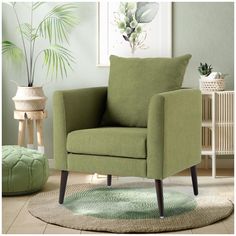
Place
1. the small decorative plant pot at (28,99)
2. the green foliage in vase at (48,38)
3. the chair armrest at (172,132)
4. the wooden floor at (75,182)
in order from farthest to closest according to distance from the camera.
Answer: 1. the green foliage in vase at (48,38)
2. the small decorative plant pot at (28,99)
3. the chair armrest at (172,132)
4. the wooden floor at (75,182)

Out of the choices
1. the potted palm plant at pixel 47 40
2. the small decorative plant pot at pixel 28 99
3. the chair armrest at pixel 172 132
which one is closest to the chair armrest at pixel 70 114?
the chair armrest at pixel 172 132

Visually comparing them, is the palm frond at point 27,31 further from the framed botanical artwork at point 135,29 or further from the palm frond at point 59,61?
the framed botanical artwork at point 135,29

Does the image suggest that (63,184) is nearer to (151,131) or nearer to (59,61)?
(151,131)

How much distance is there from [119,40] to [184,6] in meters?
0.58

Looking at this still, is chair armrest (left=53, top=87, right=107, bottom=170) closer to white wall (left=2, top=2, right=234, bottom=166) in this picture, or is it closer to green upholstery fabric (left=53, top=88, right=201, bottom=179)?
green upholstery fabric (left=53, top=88, right=201, bottom=179)

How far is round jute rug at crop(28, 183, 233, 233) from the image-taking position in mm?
3168

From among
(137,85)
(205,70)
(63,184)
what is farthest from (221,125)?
(63,184)

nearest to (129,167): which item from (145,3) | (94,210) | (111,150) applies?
(111,150)

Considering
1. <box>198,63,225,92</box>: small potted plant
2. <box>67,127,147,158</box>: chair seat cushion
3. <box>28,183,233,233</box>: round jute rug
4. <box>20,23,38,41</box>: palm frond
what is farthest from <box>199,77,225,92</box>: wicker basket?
<box>20,23,38,41</box>: palm frond

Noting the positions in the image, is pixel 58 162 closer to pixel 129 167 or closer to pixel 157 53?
pixel 129 167

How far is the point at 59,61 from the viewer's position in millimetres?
4668

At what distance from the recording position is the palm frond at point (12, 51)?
15.1ft

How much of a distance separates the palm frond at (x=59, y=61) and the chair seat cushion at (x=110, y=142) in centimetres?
127

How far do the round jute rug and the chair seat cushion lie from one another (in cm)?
34
